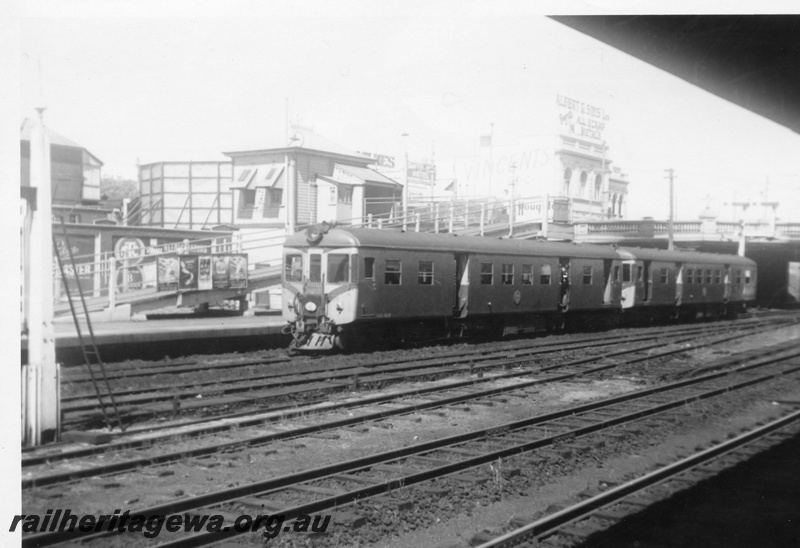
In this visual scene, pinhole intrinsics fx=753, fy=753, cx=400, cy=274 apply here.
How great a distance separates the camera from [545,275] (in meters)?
21.6

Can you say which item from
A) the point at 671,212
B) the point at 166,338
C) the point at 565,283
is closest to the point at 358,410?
the point at 166,338

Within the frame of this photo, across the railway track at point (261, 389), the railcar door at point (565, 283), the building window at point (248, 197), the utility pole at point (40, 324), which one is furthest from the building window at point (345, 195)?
the utility pole at point (40, 324)

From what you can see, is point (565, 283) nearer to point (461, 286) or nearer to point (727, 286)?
point (461, 286)

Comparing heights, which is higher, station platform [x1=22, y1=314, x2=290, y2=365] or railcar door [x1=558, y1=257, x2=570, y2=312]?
railcar door [x1=558, y1=257, x2=570, y2=312]

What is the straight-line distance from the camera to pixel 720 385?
14211 mm

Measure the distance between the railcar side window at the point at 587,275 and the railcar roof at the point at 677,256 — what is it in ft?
7.53

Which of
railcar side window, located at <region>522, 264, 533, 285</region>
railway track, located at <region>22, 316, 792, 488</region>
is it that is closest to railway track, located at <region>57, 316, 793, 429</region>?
railway track, located at <region>22, 316, 792, 488</region>

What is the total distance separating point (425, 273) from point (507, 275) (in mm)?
3250

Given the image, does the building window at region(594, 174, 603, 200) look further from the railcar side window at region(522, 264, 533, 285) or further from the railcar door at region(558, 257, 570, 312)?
the railcar side window at region(522, 264, 533, 285)

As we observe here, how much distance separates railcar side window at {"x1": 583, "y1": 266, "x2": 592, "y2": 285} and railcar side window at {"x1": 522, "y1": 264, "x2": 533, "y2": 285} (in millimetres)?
3109

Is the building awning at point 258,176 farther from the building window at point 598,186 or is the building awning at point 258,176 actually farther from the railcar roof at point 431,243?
the building window at point 598,186

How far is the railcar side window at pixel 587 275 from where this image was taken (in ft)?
76.8

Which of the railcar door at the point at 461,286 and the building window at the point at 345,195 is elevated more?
the building window at the point at 345,195

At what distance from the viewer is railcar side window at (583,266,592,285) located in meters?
23.4
